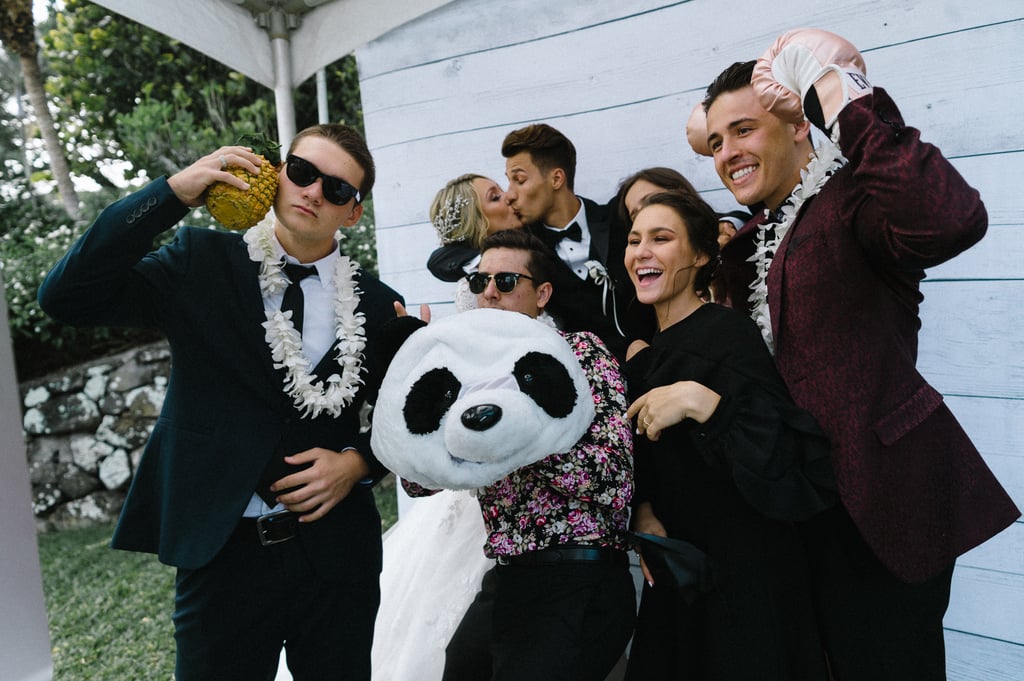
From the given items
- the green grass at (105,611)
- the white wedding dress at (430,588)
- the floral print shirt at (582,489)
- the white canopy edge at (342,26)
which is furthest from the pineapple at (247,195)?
the green grass at (105,611)

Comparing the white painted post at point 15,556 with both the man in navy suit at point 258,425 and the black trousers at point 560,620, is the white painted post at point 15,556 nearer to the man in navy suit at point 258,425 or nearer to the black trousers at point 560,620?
the man in navy suit at point 258,425

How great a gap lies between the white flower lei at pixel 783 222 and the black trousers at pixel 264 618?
116 centimetres


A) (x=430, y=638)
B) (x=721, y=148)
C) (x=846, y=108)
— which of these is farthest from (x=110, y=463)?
(x=846, y=108)

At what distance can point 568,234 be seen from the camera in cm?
238

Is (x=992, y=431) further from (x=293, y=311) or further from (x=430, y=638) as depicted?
(x=293, y=311)

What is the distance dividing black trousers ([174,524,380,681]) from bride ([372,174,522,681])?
1.73 feet

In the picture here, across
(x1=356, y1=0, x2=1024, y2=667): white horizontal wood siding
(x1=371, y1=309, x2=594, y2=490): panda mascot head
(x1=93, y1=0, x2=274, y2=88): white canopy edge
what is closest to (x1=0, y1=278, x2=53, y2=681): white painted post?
(x1=371, y1=309, x2=594, y2=490): panda mascot head

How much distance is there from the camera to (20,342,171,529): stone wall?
20.4 feet

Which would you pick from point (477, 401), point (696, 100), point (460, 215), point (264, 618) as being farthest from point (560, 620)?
point (696, 100)

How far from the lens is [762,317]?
5.47 ft

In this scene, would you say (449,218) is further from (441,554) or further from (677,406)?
(677,406)

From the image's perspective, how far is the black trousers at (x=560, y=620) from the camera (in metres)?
1.52

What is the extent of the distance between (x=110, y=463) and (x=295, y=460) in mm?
5473

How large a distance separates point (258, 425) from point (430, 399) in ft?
1.70
